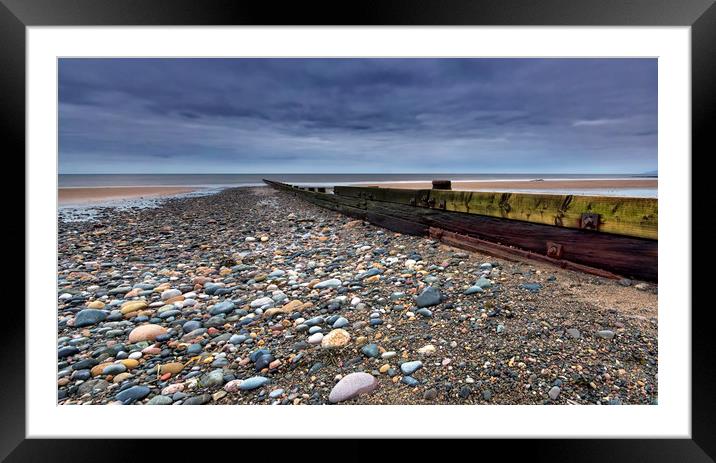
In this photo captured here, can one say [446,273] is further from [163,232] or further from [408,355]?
[163,232]

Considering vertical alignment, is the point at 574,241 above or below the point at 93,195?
below

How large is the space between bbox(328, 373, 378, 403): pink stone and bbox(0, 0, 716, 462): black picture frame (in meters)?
0.54

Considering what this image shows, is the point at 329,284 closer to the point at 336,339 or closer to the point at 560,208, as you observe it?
the point at 336,339

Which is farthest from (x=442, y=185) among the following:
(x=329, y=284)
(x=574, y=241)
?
(x=329, y=284)

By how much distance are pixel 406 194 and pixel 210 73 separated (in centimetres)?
383

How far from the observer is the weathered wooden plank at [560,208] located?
2.23 m

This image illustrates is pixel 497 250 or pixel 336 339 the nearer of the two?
pixel 336 339

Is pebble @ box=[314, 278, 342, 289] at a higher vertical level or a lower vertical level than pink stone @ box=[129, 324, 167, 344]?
higher

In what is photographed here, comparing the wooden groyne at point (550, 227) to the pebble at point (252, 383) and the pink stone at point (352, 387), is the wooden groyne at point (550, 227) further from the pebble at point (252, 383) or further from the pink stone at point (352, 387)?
the pebble at point (252, 383)

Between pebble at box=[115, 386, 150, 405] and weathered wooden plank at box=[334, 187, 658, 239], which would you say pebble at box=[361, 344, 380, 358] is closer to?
pebble at box=[115, 386, 150, 405]

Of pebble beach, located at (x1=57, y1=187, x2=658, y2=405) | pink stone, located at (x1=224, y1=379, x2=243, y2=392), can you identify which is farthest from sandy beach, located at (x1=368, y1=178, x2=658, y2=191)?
pink stone, located at (x1=224, y1=379, x2=243, y2=392)

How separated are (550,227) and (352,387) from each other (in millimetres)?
2331

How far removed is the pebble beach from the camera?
73.7 inches
